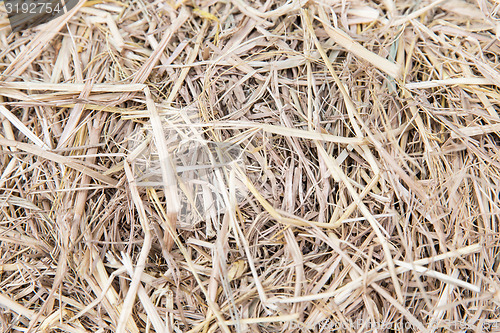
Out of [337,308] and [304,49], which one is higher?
[304,49]

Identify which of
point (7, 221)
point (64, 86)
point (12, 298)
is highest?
point (64, 86)

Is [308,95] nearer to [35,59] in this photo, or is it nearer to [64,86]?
[64,86]

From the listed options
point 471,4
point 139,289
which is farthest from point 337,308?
point 471,4

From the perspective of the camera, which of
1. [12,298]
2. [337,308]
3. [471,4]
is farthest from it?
[471,4]

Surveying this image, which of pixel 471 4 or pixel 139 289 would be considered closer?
pixel 139 289

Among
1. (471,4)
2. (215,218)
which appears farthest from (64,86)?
(471,4)

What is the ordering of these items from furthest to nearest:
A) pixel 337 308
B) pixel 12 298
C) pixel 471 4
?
pixel 471 4 → pixel 12 298 → pixel 337 308

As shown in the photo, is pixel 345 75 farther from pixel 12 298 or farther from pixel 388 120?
pixel 12 298
